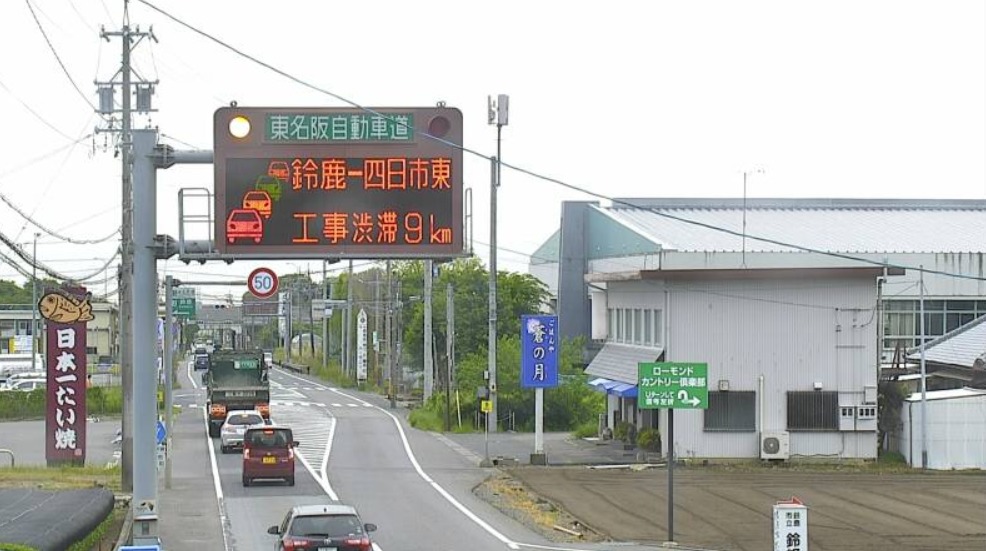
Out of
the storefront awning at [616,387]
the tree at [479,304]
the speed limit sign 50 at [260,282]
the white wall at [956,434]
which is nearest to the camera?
the speed limit sign 50 at [260,282]

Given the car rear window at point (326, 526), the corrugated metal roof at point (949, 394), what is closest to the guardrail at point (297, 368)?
the corrugated metal roof at point (949, 394)

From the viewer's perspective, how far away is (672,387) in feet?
90.8

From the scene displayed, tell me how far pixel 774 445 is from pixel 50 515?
25.2m

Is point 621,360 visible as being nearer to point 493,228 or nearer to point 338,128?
point 493,228

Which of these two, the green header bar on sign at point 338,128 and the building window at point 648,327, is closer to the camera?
the green header bar on sign at point 338,128

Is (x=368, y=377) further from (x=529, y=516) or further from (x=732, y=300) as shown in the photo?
(x=529, y=516)

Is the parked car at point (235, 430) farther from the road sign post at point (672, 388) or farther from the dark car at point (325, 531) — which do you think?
the dark car at point (325, 531)

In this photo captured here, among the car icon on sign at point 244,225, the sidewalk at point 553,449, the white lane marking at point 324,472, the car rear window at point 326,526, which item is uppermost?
the car icon on sign at point 244,225

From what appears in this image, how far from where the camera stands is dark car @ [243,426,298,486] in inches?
1353

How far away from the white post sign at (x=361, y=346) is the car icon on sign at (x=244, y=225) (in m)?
64.7

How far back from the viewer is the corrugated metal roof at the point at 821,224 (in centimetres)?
5181

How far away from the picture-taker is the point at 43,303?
35062 mm

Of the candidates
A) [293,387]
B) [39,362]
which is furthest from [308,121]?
[39,362]

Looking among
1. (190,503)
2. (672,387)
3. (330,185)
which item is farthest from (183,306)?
(330,185)
